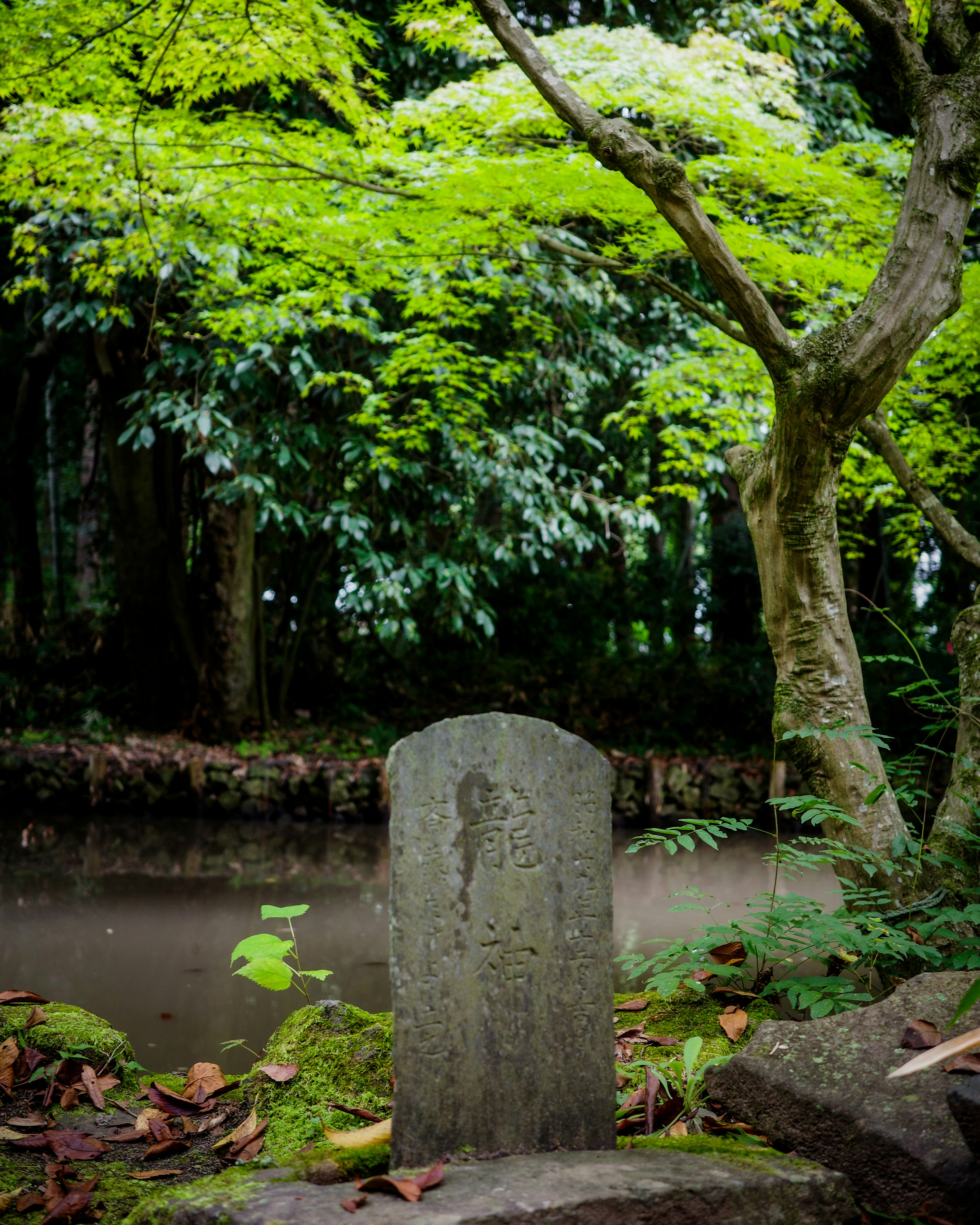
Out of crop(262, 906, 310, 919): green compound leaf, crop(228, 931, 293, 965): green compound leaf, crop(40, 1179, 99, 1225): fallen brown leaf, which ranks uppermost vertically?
crop(262, 906, 310, 919): green compound leaf

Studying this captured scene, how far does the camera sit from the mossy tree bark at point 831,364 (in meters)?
3.07

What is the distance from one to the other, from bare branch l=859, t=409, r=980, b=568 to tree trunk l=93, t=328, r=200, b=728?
23.2 feet

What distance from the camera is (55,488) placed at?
45.0 ft

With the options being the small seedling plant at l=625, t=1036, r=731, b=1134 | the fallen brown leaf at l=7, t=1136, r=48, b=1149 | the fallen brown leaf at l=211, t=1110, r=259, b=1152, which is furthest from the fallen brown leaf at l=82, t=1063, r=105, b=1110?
the small seedling plant at l=625, t=1036, r=731, b=1134

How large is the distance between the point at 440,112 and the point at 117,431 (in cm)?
538

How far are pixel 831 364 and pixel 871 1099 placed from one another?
2.15m

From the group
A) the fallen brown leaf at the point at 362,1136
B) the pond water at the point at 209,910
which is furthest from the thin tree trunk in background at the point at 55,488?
the fallen brown leaf at the point at 362,1136

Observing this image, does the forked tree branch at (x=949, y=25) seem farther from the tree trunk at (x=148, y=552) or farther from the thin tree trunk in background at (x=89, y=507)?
the thin tree trunk in background at (x=89, y=507)

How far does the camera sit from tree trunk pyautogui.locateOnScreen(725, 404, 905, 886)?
123 inches

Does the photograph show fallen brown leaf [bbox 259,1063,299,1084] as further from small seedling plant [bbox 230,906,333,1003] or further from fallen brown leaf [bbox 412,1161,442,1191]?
fallen brown leaf [bbox 412,1161,442,1191]

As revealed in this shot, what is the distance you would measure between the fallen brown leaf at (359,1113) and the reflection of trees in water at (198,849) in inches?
158

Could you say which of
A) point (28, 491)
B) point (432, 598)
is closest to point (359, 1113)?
point (432, 598)

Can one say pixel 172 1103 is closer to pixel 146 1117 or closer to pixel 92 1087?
pixel 146 1117

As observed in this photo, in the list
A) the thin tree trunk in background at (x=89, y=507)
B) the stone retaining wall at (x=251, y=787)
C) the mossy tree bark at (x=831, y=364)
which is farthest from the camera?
the thin tree trunk in background at (x=89, y=507)
